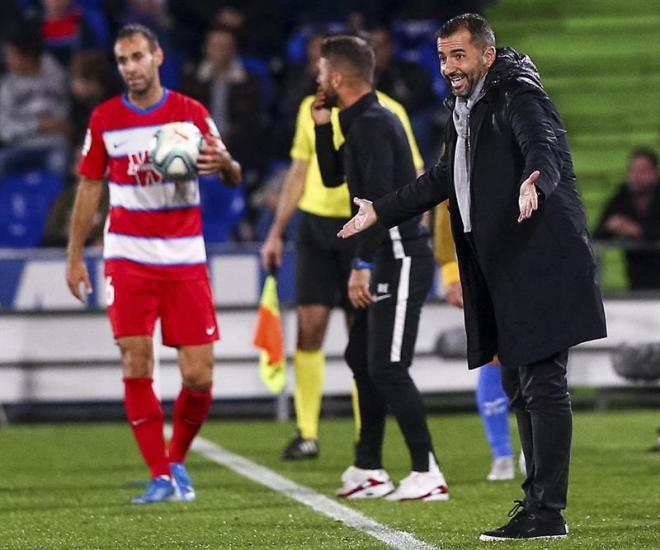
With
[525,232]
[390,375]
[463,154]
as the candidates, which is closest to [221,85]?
[390,375]

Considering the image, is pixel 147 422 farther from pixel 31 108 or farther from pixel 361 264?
pixel 31 108

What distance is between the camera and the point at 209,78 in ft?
48.3

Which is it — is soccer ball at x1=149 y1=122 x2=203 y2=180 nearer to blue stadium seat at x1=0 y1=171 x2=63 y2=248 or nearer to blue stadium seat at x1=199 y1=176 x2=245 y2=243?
blue stadium seat at x1=199 y1=176 x2=245 y2=243

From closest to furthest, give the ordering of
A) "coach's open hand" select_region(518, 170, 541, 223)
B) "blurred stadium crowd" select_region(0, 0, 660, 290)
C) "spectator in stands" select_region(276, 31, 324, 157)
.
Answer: "coach's open hand" select_region(518, 170, 541, 223)
"blurred stadium crowd" select_region(0, 0, 660, 290)
"spectator in stands" select_region(276, 31, 324, 157)

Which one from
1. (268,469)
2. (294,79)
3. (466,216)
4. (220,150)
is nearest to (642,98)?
(294,79)

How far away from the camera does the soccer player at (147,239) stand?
292 inches

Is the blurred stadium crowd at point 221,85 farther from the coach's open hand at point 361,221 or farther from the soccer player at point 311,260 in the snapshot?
the coach's open hand at point 361,221

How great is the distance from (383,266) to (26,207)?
7.63 metres

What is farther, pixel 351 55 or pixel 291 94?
pixel 291 94

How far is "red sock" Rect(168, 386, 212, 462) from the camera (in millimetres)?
7773

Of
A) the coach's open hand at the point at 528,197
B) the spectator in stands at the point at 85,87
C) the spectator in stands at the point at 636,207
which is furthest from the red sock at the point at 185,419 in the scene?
the spectator in stands at the point at 85,87

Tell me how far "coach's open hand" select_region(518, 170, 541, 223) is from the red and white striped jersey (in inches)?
98.6

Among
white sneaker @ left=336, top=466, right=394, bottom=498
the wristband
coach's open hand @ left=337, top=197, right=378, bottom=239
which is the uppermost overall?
coach's open hand @ left=337, top=197, right=378, bottom=239

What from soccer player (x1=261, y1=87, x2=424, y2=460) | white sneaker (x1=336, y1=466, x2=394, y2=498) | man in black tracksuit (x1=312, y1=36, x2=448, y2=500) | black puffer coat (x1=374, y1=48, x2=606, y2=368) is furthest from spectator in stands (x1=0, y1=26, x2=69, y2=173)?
black puffer coat (x1=374, y1=48, x2=606, y2=368)
